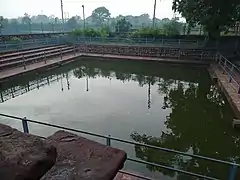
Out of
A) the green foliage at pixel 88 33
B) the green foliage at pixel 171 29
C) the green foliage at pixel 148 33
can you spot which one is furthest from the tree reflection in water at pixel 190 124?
the green foliage at pixel 88 33

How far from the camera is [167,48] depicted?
15805 mm

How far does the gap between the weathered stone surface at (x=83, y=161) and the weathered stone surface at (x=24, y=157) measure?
0.43 ft

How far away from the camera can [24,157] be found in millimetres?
774

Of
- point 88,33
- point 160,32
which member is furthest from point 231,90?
point 88,33

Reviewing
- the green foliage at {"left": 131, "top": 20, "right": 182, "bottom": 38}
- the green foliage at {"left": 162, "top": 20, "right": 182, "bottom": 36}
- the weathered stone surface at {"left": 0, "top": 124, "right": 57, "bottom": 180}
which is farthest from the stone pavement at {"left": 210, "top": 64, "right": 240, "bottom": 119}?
the green foliage at {"left": 131, "top": 20, "right": 182, "bottom": 38}

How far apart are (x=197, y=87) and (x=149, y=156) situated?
236 inches

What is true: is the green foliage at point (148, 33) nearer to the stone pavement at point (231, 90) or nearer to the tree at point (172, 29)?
the tree at point (172, 29)

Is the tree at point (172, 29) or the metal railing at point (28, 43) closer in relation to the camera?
the metal railing at point (28, 43)

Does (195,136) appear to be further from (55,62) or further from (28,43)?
(28,43)

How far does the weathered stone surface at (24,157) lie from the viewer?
725mm

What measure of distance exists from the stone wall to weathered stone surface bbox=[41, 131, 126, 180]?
14.8m

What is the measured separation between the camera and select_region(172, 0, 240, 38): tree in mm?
12555

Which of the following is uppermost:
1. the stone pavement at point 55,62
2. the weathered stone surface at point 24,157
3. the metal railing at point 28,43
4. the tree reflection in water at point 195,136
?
the weathered stone surface at point 24,157

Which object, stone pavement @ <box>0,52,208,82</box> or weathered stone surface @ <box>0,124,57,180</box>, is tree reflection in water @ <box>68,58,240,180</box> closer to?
stone pavement @ <box>0,52,208,82</box>
